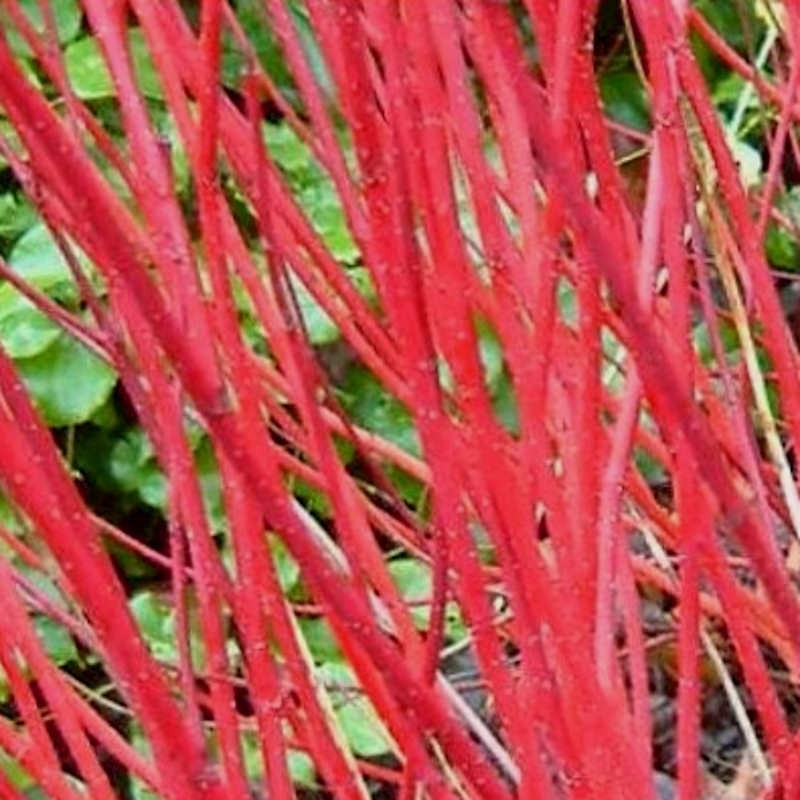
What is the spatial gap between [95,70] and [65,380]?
1.39 ft

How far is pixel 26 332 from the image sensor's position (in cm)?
247

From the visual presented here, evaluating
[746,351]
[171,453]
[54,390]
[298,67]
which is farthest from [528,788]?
[54,390]

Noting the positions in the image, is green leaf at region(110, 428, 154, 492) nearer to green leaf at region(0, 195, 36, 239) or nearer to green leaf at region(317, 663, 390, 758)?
green leaf at region(0, 195, 36, 239)

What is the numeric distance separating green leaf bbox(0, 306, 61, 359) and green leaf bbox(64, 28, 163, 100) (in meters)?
0.31

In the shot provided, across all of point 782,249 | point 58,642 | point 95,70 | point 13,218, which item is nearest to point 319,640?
point 58,642

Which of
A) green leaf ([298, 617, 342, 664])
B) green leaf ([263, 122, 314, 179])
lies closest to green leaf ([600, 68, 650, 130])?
green leaf ([263, 122, 314, 179])

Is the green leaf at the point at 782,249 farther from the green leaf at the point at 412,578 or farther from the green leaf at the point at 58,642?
the green leaf at the point at 58,642

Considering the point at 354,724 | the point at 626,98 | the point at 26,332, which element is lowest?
the point at 354,724

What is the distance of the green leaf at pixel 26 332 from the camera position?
2.45 meters

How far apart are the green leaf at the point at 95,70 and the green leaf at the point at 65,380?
13.2 inches

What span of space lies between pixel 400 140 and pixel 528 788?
0.30m

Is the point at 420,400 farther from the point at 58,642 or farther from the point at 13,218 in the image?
the point at 13,218

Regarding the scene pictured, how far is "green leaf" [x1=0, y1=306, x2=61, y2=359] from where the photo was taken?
2451 millimetres

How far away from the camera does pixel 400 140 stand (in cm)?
94
